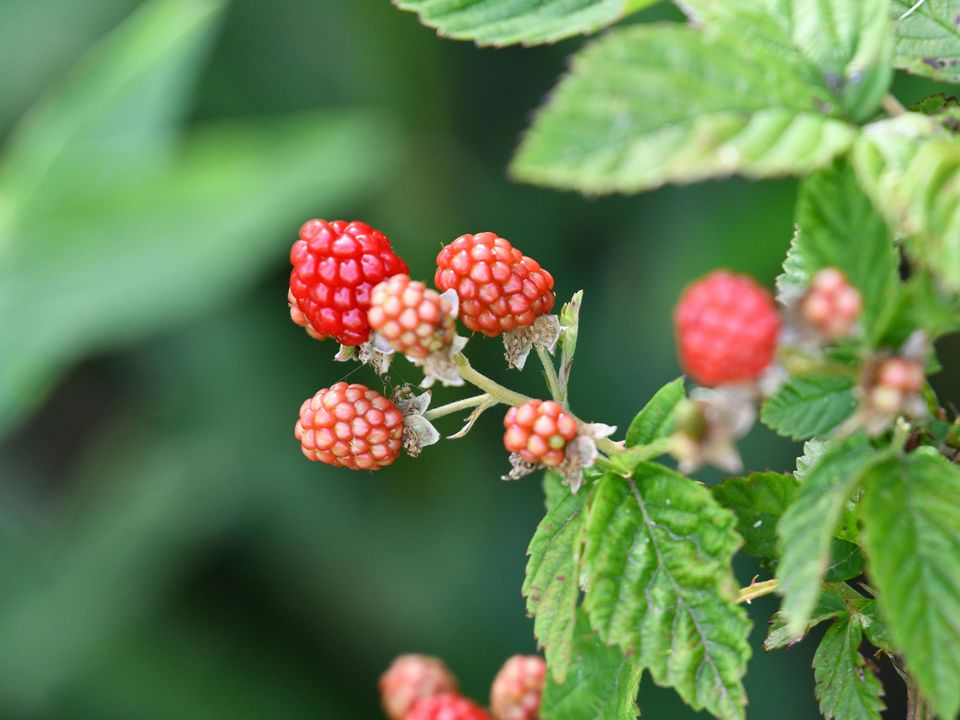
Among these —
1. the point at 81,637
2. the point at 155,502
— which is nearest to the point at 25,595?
the point at 81,637

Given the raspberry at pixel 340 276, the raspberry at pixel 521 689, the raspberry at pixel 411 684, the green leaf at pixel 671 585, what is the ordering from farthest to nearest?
the raspberry at pixel 411 684, the raspberry at pixel 521 689, the raspberry at pixel 340 276, the green leaf at pixel 671 585

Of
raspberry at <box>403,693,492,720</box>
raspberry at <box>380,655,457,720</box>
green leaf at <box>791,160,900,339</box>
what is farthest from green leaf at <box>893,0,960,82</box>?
raspberry at <box>380,655,457,720</box>

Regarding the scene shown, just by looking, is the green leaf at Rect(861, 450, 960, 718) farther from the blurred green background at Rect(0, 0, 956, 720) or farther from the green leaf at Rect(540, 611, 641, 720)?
the blurred green background at Rect(0, 0, 956, 720)

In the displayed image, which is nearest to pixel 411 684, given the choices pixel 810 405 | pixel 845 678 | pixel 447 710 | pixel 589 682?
pixel 447 710

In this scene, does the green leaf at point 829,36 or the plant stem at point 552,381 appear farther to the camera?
the plant stem at point 552,381

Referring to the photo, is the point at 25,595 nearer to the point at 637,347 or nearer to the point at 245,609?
the point at 245,609

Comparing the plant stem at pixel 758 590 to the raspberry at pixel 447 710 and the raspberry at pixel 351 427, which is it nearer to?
the raspberry at pixel 351 427

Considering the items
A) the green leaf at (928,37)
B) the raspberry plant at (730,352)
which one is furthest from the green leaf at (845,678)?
the green leaf at (928,37)
